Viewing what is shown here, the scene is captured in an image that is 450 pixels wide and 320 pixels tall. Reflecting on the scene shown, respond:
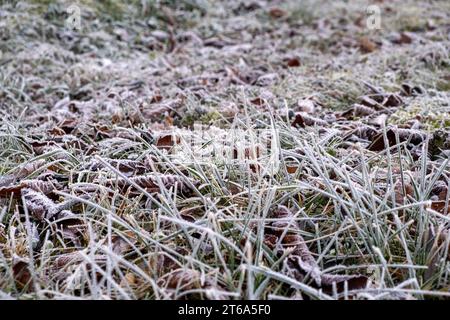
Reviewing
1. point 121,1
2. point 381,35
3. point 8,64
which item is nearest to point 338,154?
point 8,64

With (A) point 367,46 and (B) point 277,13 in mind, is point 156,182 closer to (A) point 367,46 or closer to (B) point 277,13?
(A) point 367,46

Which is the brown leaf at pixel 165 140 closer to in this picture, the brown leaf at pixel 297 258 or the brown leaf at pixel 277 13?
the brown leaf at pixel 297 258

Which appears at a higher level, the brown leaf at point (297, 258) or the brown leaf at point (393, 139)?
the brown leaf at point (393, 139)

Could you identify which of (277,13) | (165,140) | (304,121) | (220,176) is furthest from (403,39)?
(220,176)

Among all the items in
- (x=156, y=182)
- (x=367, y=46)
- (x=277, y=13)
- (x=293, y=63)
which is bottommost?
(x=156, y=182)

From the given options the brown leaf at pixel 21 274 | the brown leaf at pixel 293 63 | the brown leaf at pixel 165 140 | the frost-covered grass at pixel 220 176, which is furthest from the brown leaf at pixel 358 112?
the brown leaf at pixel 21 274

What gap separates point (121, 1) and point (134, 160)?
4268mm

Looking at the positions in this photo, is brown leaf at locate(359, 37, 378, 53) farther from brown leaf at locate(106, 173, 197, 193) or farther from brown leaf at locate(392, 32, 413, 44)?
brown leaf at locate(106, 173, 197, 193)

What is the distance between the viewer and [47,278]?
5.17 feet

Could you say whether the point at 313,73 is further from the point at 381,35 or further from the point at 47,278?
the point at 47,278

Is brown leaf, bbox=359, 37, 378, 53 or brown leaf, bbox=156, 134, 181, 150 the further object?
brown leaf, bbox=359, 37, 378, 53

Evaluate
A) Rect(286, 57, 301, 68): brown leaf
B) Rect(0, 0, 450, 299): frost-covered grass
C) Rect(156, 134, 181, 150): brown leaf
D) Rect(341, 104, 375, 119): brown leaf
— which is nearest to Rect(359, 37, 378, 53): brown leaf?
Rect(0, 0, 450, 299): frost-covered grass

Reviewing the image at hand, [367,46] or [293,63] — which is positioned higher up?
[367,46]

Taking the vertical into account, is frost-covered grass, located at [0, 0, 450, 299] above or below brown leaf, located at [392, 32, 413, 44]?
below
